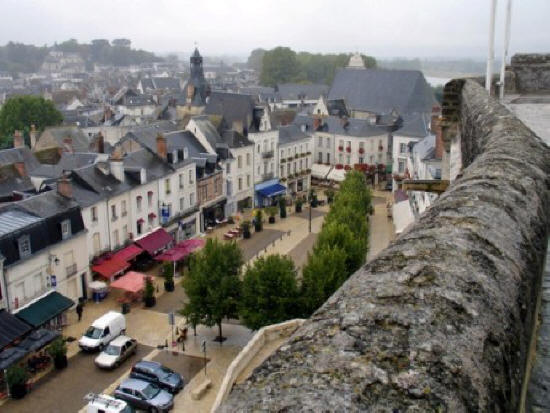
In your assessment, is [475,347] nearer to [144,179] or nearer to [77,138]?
[144,179]

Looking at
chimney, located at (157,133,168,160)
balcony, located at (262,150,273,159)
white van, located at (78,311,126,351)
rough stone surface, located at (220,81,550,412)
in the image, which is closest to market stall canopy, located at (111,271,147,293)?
white van, located at (78,311,126,351)

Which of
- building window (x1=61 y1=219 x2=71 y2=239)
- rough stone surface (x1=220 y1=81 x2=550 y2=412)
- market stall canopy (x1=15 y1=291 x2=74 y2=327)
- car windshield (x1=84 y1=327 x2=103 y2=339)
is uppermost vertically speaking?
rough stone surface (x1=220 y1=81 x2=550 y2=412)

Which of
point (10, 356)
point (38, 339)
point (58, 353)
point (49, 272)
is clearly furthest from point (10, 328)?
point (49, 272)

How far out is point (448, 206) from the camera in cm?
335

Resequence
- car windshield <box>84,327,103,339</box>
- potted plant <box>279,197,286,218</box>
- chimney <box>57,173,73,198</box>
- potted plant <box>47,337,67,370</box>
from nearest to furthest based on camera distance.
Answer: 1. potted plant <box>47,337,67,370</box>
2. car windshield <box>84,327,103,339</box>
3. chimney <box>57,173,73,198</box>
4. potted plant <box>279,197,286,218</box>

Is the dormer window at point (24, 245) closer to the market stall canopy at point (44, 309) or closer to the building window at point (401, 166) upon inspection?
the market stall canopy at point (44, 309)

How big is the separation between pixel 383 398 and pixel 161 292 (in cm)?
2680

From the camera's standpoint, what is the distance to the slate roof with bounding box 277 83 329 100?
8525 centimetres

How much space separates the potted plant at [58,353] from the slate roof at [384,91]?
4947 cm

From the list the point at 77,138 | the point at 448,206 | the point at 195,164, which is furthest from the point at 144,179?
the point at 448,206

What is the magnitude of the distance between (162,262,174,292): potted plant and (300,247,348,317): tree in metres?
9.47

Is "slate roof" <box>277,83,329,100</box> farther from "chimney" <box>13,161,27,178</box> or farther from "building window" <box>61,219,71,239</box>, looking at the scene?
"building window" <box>61,219,71,239</box>

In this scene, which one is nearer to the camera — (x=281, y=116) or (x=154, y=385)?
(x=154, y=385)

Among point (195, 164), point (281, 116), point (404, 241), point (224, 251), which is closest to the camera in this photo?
point (404, 241)
